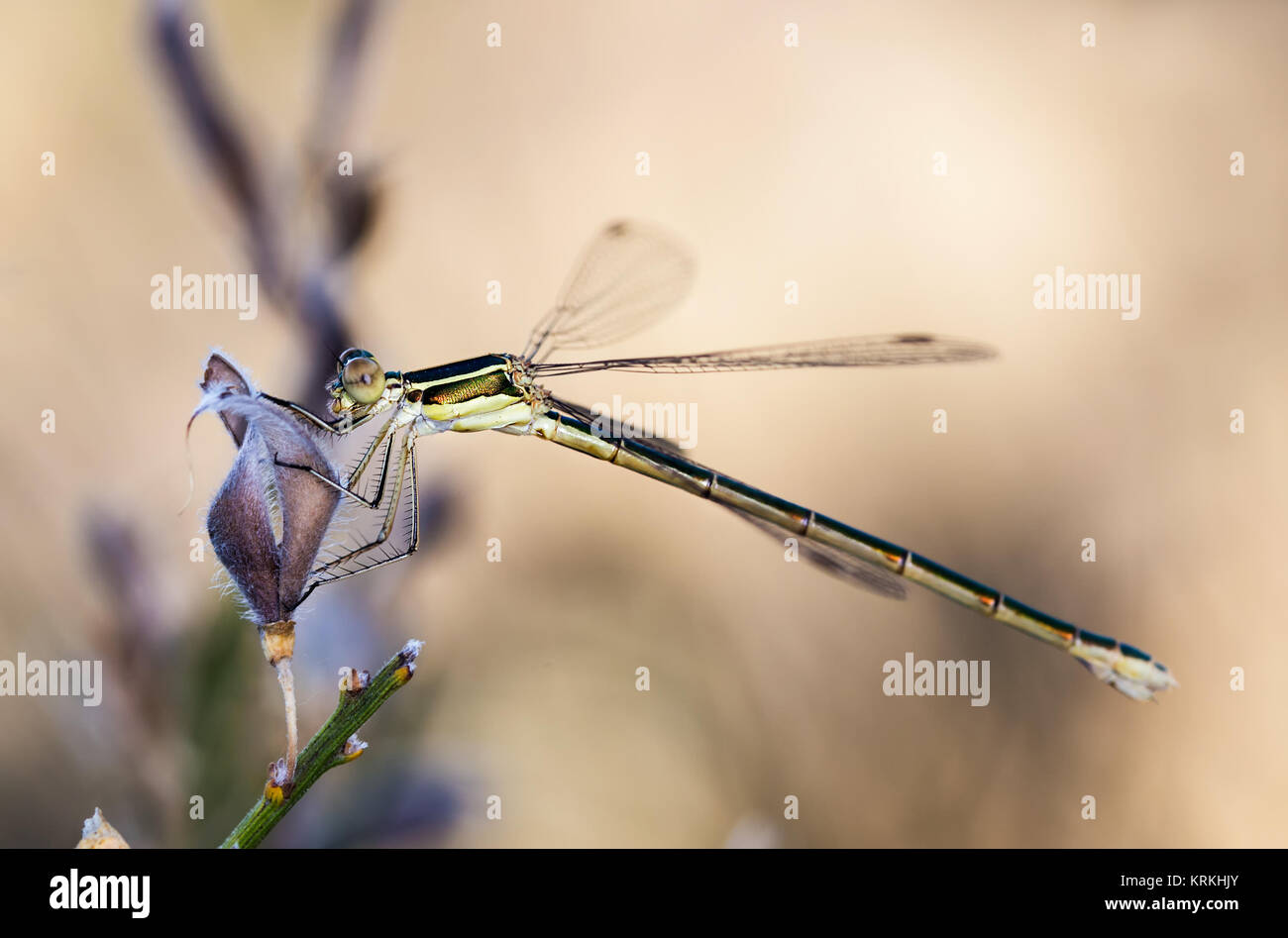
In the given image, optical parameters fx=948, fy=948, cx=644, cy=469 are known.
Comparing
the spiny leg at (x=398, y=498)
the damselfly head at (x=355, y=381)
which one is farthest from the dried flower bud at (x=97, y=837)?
the damselfly head at (x=355, y=381)

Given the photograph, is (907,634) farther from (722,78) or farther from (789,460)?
(722,78)

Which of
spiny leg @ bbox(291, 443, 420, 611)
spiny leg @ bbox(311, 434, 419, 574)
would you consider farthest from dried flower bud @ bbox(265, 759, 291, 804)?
spiny leg @ bbox(311, 434, 419, 574)

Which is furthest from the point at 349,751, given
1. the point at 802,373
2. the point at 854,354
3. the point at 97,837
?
the point at 802,373

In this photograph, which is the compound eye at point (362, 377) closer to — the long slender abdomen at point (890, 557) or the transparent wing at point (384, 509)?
the transparent wing at point (384, 509)

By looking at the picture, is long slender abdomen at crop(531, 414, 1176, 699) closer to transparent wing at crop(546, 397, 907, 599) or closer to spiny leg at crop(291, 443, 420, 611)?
transparent wing at crop(546, 397, 907, 599)

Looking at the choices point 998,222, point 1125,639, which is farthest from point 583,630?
point 998,222

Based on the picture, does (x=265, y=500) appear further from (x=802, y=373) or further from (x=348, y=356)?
(x=802, y=373)
